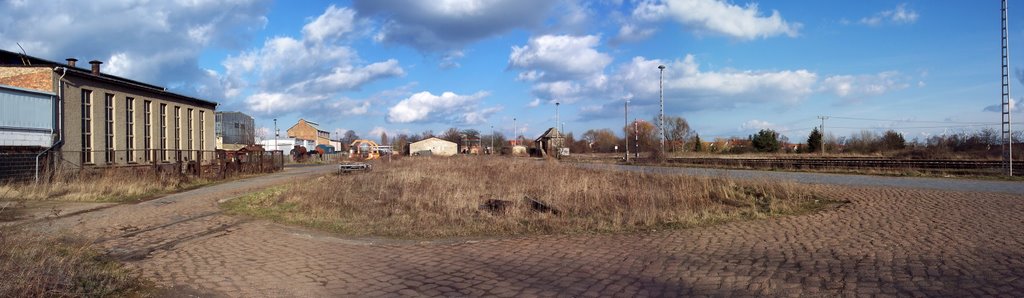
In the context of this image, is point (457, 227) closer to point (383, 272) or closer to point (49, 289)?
point (383, 272)

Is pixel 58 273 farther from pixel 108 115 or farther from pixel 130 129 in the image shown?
pixel 130 129

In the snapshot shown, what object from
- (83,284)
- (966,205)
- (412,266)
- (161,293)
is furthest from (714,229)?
(83,284)

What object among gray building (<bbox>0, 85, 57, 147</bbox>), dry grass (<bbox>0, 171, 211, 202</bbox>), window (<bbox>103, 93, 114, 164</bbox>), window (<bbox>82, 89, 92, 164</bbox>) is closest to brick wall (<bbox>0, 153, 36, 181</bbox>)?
gray building (<bbox>0, 85, 57, 147</bbox>)

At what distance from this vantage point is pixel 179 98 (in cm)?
3400

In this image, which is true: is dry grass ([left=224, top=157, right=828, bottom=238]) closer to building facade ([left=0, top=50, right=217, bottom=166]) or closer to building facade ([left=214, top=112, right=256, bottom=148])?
building facade ([left=0, top=50, right=217, bottom=166])

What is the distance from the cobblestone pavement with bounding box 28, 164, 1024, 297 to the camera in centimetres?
523

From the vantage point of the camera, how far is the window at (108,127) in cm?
2675

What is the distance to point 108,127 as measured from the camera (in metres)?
27.2

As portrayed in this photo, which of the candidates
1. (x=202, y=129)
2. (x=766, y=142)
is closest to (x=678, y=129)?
(x=766, y=142)

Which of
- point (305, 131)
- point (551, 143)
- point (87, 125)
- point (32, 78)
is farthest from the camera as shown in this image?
point (305, 131)

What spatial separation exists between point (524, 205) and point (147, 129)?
28600 millimetres

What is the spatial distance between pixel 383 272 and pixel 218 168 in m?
26.0

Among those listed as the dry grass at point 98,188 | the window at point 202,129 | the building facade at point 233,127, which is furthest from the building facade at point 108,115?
the building facade at point 233,127

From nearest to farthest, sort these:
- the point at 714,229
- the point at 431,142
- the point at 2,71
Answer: the point at 714,229 < the point at 2,71 < the point at 431,142
